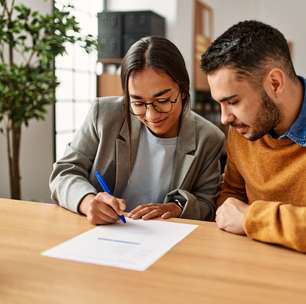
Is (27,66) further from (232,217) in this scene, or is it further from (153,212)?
(232,217)

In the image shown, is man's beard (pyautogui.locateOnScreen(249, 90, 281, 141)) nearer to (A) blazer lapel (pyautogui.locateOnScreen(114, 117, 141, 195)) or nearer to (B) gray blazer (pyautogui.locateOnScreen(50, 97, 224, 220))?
(B) gray blazer (pyautogui.locateOnScreen(50, 97, 224, 220))

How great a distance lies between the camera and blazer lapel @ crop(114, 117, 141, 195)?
1524 millimetres

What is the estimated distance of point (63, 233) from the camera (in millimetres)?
1104

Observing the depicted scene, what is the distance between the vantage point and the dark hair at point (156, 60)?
139 centimetres

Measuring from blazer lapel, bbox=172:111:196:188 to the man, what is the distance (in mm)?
232

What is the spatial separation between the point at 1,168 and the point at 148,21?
2364mm

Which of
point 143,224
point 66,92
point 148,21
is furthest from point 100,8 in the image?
point 143,224

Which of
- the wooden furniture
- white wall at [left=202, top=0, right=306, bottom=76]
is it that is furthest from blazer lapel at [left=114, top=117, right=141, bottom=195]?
white wall at [left=202, top=0, right=306, bottom=76]

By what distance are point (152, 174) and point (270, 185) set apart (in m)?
0.42

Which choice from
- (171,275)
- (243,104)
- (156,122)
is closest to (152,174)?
(156,122)

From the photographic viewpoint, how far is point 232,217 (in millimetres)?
1123

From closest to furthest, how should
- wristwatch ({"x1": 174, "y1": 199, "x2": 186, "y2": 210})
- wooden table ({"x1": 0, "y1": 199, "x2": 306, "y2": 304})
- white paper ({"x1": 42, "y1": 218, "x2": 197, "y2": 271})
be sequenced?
wooden table ({"x1": 0, "y1": 199, "x2": 306, "y2": 304}) < white paper ({"x1": 42, "y1": 218, "x2": 197, "y2": 271}) < wristwatch ({"x1": 174, "y1": 199, "x2": 186, "y2": 210})

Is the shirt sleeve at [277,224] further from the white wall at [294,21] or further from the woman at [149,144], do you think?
the white wall at [294,21]

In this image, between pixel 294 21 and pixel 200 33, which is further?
pixel 294 21
